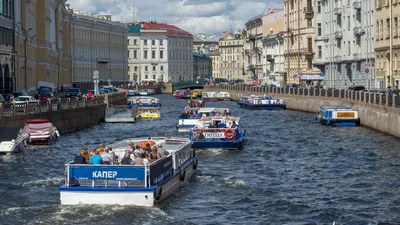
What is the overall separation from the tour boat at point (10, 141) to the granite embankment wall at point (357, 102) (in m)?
19.2

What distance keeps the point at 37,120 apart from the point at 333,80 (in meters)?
61.9

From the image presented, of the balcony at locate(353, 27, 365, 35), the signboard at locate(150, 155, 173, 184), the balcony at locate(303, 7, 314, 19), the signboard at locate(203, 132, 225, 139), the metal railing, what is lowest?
the signboard at locate(150, 155, 173, 184)

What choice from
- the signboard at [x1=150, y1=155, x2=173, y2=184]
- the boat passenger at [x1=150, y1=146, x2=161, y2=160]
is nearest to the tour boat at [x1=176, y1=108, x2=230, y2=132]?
the boat passenger at [x1=150, y1=146, x2=161, y2=160]

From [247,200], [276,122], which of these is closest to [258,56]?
[276,122]

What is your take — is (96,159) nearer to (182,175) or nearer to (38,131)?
(182,175)

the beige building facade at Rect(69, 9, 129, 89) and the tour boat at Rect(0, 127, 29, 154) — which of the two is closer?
the tour boat at Rect(0, 127, 29, 154)

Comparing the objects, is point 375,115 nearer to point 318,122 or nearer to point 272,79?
point 318,122

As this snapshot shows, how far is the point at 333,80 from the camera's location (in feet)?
370

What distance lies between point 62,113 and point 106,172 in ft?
112

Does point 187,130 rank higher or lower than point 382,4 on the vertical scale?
lower

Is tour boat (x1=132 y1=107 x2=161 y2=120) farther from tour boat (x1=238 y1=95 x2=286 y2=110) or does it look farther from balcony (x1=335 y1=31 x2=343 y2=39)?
balcony (x1=335 y1=31 x2=343 y2=39)

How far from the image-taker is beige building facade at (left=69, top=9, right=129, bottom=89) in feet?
520

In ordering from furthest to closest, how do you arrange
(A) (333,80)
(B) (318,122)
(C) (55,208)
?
(A) (333,80), (B) (318,122), (C) (55,208)

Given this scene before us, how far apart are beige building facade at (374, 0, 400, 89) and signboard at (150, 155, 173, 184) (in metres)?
46.4
